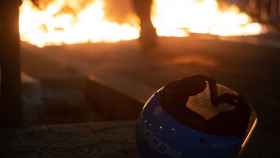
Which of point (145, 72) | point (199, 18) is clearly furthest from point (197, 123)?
point (199, 18)

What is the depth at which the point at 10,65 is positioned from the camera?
7117mm

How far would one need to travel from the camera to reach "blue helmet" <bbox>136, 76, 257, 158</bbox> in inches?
159

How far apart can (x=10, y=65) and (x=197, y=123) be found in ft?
11.6

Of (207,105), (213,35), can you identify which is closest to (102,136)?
(207,105)

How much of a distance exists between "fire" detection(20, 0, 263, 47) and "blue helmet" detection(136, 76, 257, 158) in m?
11.7

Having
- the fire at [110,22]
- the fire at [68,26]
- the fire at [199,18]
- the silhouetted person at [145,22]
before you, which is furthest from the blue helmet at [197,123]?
the fire at [199,18]

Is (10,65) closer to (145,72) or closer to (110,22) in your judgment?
(145,72)

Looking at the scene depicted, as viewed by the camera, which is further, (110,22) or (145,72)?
(110,22)

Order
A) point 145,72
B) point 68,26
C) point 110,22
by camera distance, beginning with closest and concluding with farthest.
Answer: point 145,72 → point 68,26 → point 110,22

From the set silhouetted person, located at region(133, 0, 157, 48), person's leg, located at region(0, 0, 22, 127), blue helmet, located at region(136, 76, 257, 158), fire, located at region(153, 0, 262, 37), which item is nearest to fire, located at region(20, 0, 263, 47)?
fire, located at region(153, 0, 262, 37)

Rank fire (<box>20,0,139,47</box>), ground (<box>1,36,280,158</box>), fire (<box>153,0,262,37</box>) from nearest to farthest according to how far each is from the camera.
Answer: ground (<box>1,36,280,158</box>), fire (<box>20,0,139,47</box>), fire (<box>153,0,262,37</box>)

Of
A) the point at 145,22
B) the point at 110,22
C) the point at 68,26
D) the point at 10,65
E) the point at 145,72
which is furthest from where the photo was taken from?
the point at 110,22

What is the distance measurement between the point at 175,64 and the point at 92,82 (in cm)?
284

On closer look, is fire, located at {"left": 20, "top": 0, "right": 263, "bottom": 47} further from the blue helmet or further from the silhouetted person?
the blue helmet
